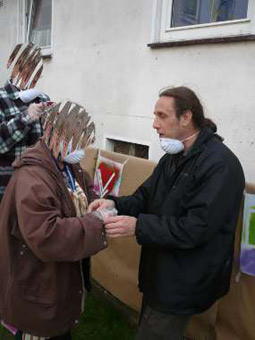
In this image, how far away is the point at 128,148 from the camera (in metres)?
4.66

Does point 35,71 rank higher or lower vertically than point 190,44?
lower

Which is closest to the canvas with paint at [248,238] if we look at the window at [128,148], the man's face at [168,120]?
the man's face at [168,120]

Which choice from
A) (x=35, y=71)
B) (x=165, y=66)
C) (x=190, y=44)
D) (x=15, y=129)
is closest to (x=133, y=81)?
(x=165, y=66)

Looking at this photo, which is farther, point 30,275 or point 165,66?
point 165,66

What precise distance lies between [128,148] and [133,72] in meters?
0.88

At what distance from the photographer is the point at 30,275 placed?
6.59 feet

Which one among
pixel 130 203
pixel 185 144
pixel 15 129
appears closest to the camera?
pixel 185 144

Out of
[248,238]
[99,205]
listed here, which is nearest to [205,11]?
[248,238]

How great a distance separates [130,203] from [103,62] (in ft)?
9.45

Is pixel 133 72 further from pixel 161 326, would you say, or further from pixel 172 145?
pixel 161 326

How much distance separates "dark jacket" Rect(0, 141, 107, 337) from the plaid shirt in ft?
2.66

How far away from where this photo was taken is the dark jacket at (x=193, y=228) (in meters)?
1.93

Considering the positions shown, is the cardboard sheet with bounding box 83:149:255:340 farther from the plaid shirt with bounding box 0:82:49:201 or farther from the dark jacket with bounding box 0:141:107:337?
the dark jacket with bounding box 0:141:107:337

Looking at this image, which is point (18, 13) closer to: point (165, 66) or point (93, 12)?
point (93, 12)
